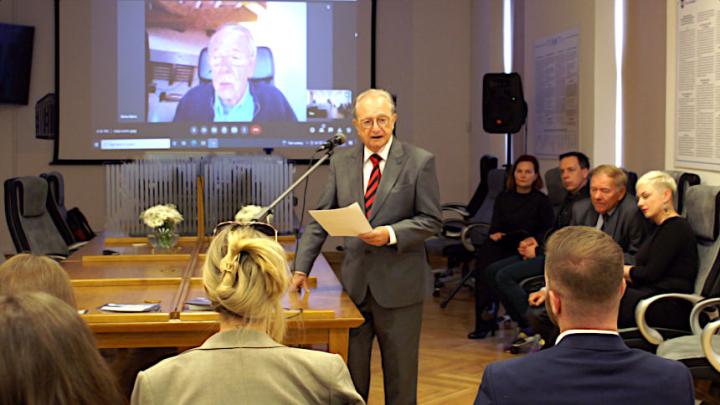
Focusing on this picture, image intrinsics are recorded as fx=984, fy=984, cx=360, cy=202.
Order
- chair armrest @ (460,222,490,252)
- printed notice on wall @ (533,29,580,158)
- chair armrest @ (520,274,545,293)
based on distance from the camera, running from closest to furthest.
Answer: chair armrest @ (520,274,545,293)
printed notice on wall @ (533,29,580,158)
chair armrest @ (460,222,490,252)

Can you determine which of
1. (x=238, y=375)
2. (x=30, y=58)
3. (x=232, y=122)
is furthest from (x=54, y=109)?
(x=238, y=375)

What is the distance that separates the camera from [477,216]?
8930 mm

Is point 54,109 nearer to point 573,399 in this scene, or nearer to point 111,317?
point 111,317

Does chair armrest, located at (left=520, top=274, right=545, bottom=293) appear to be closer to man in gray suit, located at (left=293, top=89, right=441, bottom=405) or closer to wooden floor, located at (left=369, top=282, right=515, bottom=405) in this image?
wooden floor, located at (left=369, top=282, right=515, bottom=405)

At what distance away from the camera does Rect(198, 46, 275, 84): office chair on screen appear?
1013 centimetres

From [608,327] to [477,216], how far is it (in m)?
7.00

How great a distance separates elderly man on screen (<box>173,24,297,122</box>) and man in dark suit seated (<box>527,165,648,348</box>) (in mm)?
4988

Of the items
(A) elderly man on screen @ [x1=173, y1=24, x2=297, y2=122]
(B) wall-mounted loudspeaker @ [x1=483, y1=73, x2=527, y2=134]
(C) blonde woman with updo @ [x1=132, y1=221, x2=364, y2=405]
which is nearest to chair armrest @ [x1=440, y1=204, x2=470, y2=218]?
(B) wall-mounted loudspeaker @ [x1=483, y1=73, x2=527, y2=134]

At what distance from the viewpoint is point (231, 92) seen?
10.0 m

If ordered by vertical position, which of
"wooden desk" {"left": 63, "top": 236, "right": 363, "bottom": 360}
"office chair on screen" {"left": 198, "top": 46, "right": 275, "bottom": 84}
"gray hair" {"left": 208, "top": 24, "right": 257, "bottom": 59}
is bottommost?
"wooden desk" {"left": 63, "top": 236, "right": 363, "bottom": 360}

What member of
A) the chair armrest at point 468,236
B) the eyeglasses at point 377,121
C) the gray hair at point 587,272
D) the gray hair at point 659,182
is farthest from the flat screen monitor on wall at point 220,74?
the gray hair at point 587,272

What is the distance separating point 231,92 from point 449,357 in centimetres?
457

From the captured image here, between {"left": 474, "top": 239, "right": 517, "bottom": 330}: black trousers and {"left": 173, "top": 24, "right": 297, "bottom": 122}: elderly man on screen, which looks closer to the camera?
{"left": 474, "top": 239, "right": 517, "bottom": 330}: black trousers

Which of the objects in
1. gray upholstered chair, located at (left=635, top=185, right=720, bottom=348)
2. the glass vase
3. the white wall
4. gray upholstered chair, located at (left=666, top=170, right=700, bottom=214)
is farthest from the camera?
the white wall
